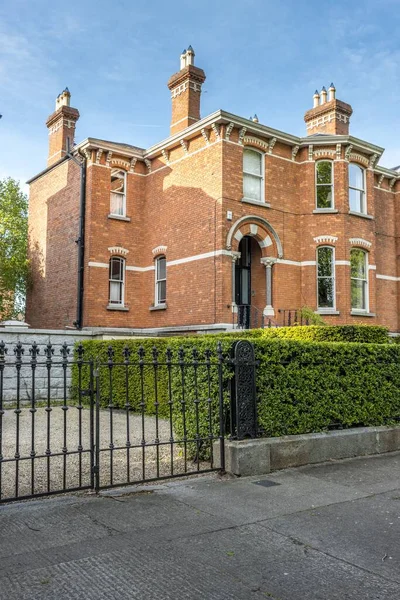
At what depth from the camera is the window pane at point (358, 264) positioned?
67.2 ft

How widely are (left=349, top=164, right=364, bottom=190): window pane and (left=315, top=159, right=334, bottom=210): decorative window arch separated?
44.8 inches

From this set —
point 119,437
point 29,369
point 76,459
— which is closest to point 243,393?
point 76,459

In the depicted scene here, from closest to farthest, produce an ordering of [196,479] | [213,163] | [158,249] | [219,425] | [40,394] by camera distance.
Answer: [196,479] < [219,425] < [40,394] < [213,163] < [158,249]

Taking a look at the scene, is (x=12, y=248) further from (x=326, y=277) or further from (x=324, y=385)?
(x=324, y=385)

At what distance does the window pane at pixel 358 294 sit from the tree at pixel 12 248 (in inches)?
552

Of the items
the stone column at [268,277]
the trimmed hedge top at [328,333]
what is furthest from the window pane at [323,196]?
the trimmed hedge top at [328,333]

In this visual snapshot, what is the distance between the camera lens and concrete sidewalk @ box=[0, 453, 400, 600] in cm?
351

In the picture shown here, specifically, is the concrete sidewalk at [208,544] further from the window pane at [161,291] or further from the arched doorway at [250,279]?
the window pane at [161,291]

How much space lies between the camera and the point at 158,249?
2056 centimetres

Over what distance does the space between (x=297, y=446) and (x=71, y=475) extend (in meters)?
3.00

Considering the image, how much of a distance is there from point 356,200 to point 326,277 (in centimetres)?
372

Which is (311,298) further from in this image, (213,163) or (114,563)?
(114,563)

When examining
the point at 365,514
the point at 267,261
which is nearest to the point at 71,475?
the point at 365,514

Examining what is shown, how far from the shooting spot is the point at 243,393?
7.01 meters
